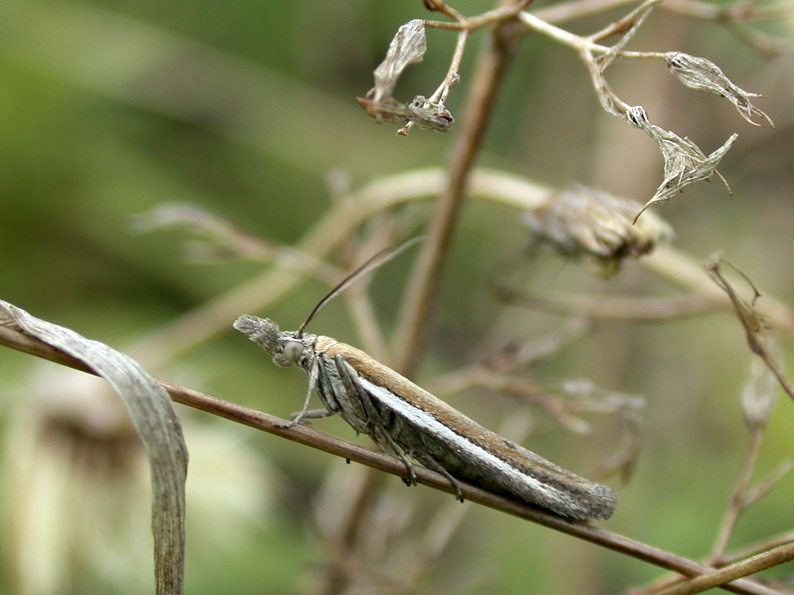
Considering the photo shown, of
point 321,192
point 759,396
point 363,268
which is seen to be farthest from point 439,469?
point 321,192

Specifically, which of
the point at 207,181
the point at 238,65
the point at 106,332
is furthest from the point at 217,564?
the point at 238,65

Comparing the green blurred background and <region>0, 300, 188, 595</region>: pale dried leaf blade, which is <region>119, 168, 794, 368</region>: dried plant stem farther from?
<region>0, 300, 188, 595</region>: pale dried leaf blade

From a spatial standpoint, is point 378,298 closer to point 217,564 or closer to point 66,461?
point 217,564

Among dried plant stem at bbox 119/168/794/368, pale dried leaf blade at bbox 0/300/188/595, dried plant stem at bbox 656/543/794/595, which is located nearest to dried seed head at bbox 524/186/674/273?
dried plant stem at bbox 119/168/794/368

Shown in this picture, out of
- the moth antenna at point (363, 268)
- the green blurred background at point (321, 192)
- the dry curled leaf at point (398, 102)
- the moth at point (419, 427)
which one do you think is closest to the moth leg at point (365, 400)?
the moth at point (419, 427)

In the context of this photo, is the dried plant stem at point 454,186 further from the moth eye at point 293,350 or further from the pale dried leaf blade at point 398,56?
the pale dried leaf blade at point 398,56

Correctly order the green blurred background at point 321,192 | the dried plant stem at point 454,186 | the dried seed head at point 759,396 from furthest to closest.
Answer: the green blurred background at point 321,192
the dried plant stem at point 454,186
the dried seed head at point 759,396
